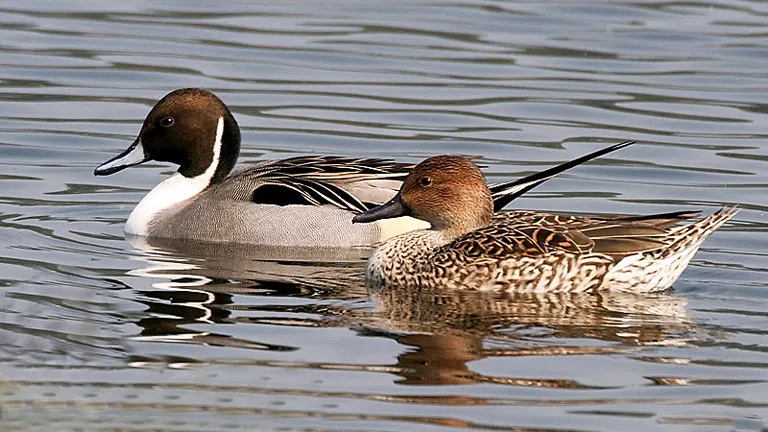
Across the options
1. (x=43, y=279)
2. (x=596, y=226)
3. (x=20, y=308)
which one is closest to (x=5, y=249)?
(x=43, y=279)

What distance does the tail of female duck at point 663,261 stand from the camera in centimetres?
970

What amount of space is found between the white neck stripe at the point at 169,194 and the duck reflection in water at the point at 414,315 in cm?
84

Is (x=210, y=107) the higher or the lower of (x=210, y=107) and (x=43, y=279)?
the higher

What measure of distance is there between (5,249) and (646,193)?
479cm

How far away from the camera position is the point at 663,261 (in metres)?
9.70

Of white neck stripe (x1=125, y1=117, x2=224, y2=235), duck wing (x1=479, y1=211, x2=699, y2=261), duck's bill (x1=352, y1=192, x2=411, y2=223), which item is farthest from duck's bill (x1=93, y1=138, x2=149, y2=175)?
duck wing (x1=479, y1=211, x2=699, y2=261)

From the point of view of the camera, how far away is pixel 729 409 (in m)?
7.32

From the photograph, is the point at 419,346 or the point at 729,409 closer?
the point at 729,409

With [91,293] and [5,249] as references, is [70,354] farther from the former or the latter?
[5,249]

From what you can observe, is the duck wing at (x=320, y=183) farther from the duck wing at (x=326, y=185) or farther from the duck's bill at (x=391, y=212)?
the duck's bill at (x=391, y=212)

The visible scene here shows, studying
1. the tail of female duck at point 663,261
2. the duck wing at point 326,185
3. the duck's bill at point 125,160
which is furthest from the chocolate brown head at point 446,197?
the duck's bill at point 125,160

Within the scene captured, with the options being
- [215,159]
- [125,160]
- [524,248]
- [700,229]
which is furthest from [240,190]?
[700,229]

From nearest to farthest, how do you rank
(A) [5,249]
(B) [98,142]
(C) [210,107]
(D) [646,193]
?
(A) [5,249], (C) [210,107], (D) [646,193], (B) [98,142]

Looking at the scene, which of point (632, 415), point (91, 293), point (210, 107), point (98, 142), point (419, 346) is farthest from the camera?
point (98, 142)
